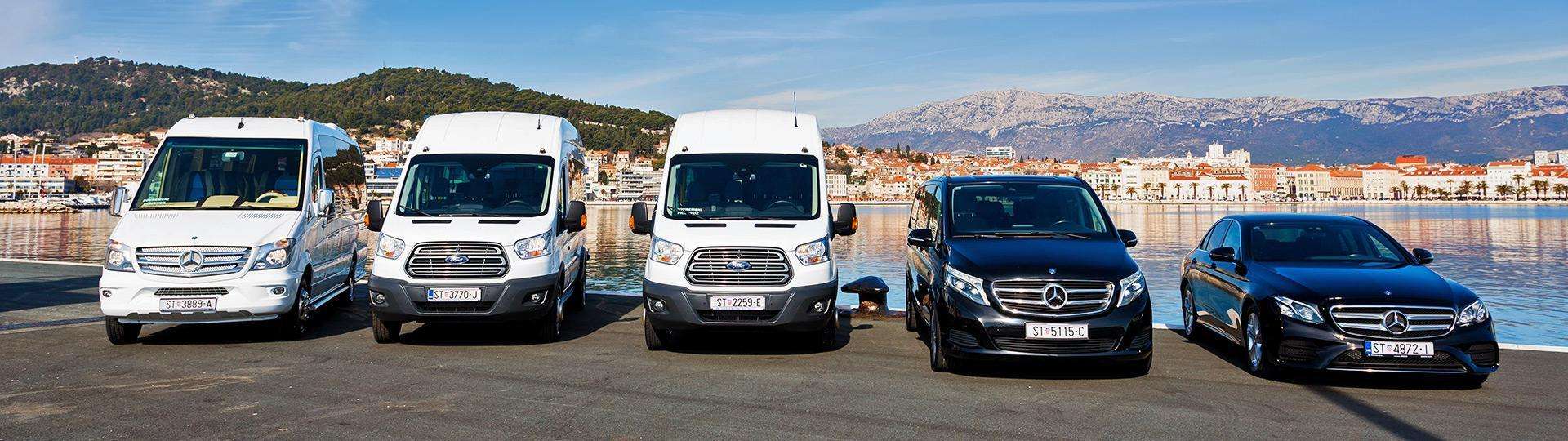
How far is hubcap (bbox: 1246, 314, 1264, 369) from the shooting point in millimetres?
8391

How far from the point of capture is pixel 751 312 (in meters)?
9.41

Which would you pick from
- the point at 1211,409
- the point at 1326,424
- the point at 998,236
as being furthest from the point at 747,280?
the point at 1326,424

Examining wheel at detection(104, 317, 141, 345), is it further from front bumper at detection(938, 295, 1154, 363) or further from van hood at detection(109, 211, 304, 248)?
front bumper at detection(938, 295, 1154, 363)

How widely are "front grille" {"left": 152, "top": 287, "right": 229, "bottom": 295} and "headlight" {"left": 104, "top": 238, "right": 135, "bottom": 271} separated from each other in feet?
1.26

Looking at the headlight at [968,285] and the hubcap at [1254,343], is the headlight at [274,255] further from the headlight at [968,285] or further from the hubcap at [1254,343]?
the hubcap at [1254,343]

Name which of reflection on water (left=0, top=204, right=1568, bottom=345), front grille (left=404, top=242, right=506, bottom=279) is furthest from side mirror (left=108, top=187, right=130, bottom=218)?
reflection on water (left=0, top=204, right=1568, bottom=345)

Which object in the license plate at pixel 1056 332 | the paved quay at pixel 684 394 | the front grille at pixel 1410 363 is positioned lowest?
the paved quay at pixel 684 394

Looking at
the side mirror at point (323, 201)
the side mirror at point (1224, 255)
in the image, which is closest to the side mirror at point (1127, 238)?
the side mirror at point (1224, 255)

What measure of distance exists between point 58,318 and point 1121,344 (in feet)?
40.3

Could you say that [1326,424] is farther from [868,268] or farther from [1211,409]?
[868,268]

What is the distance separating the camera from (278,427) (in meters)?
6.41

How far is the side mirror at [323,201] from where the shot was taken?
11.3 m

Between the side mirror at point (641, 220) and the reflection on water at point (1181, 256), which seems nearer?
the side mirror at point (641, 220)

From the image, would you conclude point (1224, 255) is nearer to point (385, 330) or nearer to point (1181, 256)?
point (385, 330)
